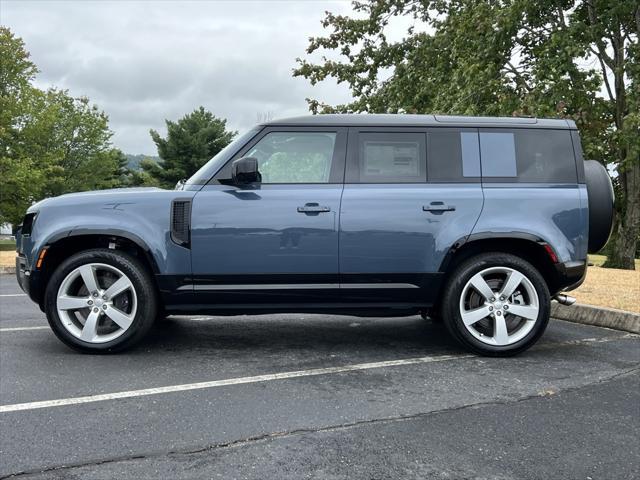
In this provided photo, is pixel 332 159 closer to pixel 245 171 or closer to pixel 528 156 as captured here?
pixel 245 171

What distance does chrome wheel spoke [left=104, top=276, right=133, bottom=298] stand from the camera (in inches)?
181

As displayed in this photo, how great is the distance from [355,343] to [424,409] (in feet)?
5.90

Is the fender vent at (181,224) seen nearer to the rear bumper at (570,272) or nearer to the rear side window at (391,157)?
the rear side window at (391,157)

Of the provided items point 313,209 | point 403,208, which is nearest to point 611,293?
point 403,208

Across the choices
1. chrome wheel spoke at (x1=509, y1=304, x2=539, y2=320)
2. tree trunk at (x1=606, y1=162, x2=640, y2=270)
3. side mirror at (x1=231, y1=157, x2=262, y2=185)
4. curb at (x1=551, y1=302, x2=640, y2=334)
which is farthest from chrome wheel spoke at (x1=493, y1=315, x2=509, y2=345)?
tree trunk at (x1=606, y1=162, x2=640, y2=270)

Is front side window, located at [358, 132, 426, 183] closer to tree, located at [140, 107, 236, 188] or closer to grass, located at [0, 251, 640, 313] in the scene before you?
grass, located at [0, 251, 640, 313]

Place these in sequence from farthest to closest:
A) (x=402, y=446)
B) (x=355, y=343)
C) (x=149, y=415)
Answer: (x=355, y=343)
(x=149, y=415)
(x=402, y=446)

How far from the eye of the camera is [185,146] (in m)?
52.6

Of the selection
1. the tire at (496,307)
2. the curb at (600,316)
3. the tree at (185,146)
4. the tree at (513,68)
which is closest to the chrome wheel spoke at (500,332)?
the tire at (496,307)

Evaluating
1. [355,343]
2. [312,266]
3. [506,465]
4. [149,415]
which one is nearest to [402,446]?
[506,465]

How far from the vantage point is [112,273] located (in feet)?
15.4

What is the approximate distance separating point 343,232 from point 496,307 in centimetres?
135

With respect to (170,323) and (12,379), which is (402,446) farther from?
(170,323)

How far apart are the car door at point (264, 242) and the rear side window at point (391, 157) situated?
1.03 feet
